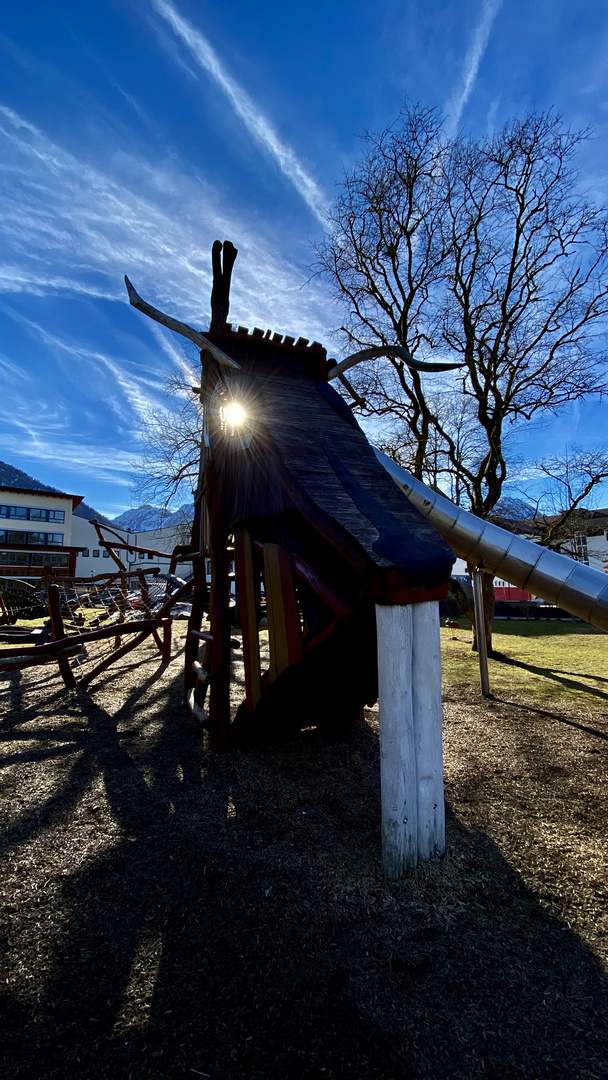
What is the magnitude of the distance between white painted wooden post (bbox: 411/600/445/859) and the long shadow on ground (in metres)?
0.28

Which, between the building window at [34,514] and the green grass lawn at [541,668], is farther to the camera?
the building window at [34,514]

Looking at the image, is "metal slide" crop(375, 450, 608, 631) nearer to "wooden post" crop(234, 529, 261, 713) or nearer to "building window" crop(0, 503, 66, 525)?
"wooden post" crop(234, 529, 261, 713)

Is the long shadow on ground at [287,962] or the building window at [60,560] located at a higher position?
the building window at [60,560]

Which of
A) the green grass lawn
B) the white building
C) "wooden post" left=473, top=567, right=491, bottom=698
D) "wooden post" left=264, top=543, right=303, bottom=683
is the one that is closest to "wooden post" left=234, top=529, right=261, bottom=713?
"wooden post" left=264, top=543, right=303, bottom=683

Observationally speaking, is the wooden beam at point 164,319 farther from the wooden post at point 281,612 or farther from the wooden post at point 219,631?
the wooden post at point 281,612

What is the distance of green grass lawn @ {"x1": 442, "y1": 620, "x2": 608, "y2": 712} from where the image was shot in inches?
314

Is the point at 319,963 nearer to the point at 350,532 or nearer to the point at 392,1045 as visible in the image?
the point at 392,1045

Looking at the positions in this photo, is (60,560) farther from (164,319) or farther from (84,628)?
(164,319)

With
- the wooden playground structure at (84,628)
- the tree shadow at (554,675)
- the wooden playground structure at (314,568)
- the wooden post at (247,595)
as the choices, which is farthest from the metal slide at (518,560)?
the wooden playground structure at (84,628)

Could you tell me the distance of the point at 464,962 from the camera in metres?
2.43

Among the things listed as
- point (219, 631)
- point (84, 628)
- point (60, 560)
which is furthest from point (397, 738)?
point (60, 560)

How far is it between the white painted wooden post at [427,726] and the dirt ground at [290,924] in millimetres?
297

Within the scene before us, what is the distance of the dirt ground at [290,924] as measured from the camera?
6.48 feet

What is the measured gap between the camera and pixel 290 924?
2.71 meters
